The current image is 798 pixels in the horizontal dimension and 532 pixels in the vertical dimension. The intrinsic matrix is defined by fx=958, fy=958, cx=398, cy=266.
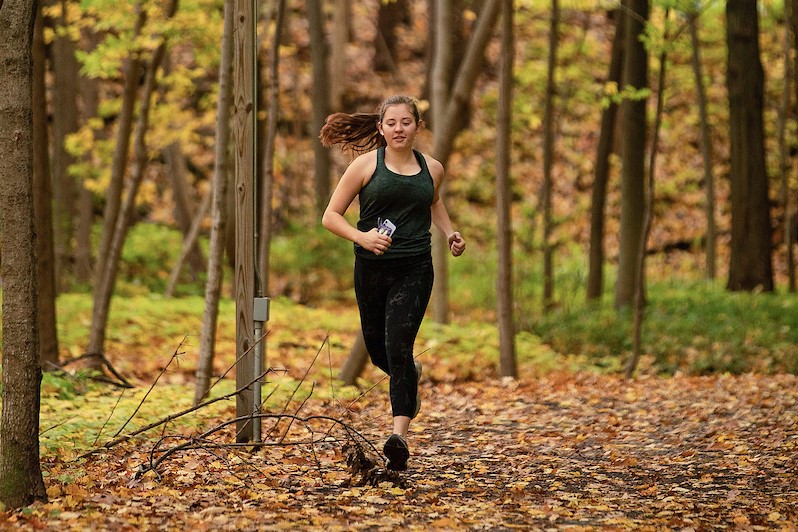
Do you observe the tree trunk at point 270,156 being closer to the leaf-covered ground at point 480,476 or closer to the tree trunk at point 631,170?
the leaf-covered ground at point 480,476

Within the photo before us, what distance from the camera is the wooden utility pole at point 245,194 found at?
6098 mm

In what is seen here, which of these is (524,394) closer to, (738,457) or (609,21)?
(738,457)

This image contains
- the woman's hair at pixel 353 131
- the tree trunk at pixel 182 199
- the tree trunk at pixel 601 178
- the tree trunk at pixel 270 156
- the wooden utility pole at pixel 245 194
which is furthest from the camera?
the tree trunk at pixel 182 199

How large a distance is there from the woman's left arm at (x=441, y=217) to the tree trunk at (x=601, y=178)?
28.7ft

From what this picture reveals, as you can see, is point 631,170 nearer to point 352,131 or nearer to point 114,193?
point 114,193

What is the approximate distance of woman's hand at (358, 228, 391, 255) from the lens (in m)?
5.13

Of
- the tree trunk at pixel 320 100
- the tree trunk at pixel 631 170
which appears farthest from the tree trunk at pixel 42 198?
the tree trunk at pixel 320 100

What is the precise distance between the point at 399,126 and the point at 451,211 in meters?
18.2

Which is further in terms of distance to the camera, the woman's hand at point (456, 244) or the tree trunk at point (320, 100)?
the tree trunk at point (320, 100)

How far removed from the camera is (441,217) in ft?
19.2

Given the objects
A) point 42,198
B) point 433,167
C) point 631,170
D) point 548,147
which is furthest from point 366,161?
point 548,147

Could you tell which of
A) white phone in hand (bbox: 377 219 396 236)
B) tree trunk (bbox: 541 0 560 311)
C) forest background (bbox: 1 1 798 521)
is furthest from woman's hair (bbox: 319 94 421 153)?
tree trunk (bbox: 541 0 560 311)

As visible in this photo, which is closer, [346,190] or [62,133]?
[346,190]

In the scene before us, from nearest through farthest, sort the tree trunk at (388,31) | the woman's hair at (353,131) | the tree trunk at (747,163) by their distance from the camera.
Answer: the woman's hair at (353,131) < the tree trunk at (747,163) < the tree trunk at (388,31)
